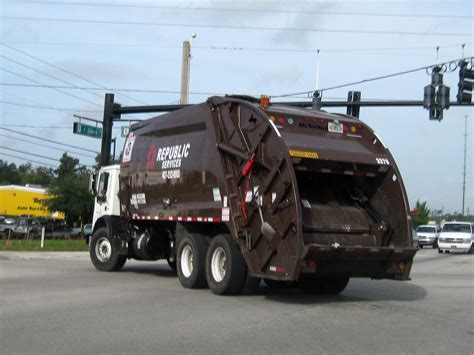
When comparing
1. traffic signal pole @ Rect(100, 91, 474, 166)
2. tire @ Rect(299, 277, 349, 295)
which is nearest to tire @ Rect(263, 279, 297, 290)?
tire @ Rect(299, 277, 349, 295)

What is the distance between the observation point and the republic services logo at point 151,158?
14880mm

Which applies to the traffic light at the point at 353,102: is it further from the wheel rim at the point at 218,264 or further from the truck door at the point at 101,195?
the wheel rim at the point at 218,264

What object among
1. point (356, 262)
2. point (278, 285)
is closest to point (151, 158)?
point (278, 285)

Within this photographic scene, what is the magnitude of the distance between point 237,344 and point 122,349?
1355 millimetres

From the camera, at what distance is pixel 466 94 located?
826 inches

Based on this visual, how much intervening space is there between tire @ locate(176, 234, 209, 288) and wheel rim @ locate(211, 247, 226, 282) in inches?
19.7

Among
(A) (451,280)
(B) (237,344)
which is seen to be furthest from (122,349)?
(A) (451,280)

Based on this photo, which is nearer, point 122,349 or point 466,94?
point 122,349

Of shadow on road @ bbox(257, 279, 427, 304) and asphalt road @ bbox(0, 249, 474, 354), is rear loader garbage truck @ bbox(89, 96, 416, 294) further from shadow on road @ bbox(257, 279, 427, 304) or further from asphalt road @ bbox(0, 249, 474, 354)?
asphalt road @ bbox(0, 249, 474, 354)

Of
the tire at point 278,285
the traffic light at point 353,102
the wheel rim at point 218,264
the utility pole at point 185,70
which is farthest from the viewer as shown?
the utility pole at point 185,70

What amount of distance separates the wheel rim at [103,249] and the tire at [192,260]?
378 cm

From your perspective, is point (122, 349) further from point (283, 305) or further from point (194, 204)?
point (194, 204)

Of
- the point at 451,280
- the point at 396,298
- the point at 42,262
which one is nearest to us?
the point at 396,298

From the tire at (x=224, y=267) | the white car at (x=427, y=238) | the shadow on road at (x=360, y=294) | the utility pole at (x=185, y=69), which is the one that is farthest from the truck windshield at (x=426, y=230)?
the tire at (x=224, y=267)
